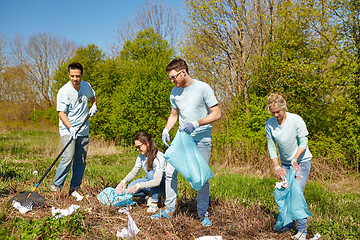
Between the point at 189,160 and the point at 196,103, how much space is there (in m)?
0.59

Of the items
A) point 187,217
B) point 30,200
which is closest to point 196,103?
point 187,217

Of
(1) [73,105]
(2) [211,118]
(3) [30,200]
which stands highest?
(1) [73,105]

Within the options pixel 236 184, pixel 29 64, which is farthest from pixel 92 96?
pixel 29 64

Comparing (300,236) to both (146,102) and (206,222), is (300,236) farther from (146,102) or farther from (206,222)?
(146,102)

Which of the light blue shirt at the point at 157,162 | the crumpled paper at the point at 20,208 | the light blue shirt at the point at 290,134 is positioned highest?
the light blue shirt at the point at 290,134

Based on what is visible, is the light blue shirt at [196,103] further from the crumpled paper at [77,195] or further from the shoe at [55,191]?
the shoe at [55,191]

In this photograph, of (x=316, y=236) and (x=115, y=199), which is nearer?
(x=316, y=236)

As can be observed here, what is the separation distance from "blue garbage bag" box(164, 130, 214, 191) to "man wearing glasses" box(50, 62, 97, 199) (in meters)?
1.73

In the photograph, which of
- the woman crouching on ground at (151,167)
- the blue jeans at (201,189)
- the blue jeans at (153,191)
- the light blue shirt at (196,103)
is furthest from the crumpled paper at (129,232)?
the light blue shirt at (196,103)

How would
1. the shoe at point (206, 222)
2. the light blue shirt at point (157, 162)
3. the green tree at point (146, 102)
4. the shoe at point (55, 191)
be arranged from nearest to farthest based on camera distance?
the shoe at point (206, 222) < the light blue shirt at point (157, 162) < the shoe at point (55, 191) < the green tree at point (146, 102)

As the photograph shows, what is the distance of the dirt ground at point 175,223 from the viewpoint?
2869mm

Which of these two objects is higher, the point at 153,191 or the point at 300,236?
the point at 153,191

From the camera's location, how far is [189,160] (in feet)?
9.80

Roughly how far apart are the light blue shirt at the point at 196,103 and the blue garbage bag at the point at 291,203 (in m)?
0.94
